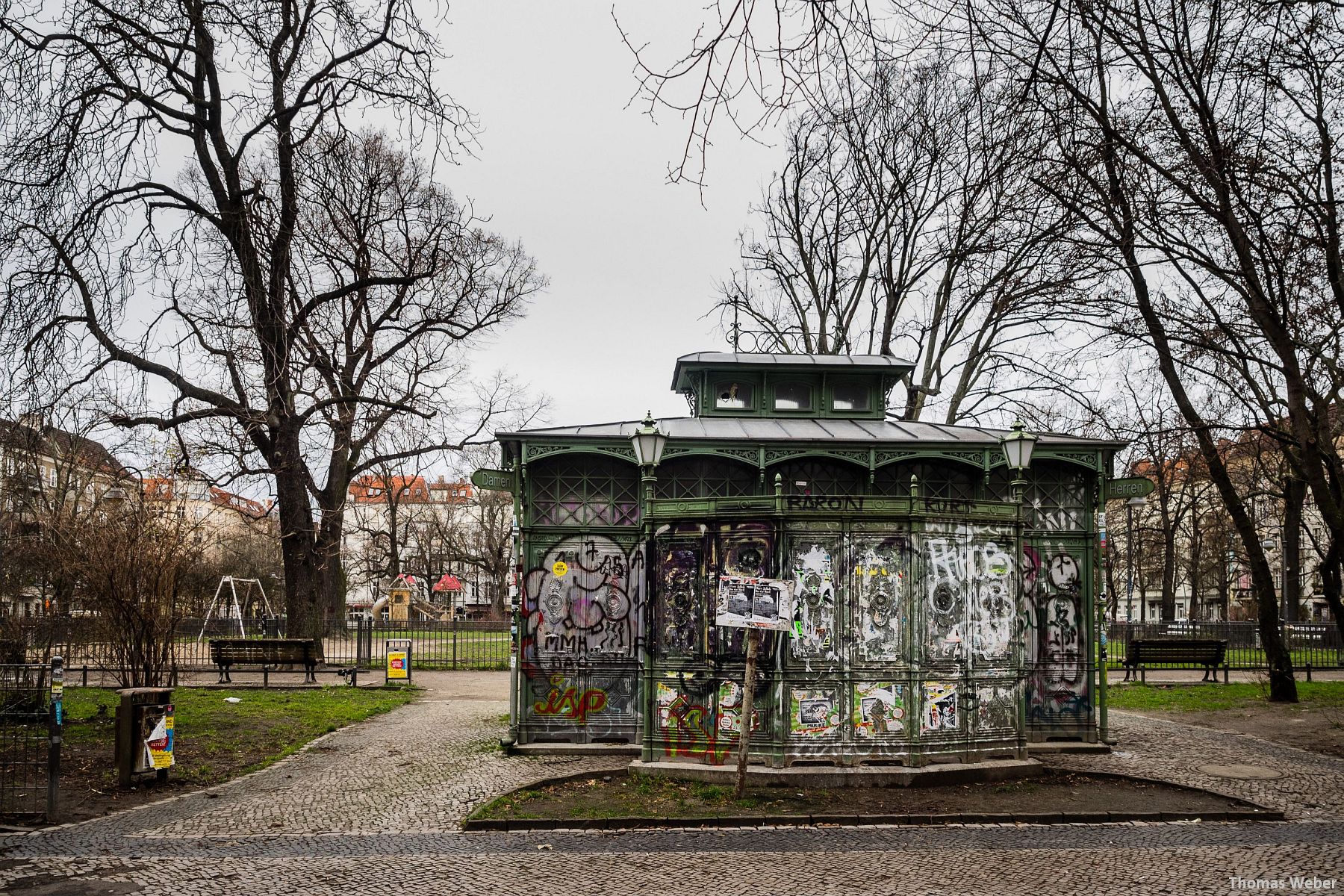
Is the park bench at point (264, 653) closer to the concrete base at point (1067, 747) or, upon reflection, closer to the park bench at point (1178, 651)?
the concrete base at point (1067, 747)

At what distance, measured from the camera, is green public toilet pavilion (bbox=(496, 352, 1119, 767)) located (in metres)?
12.5

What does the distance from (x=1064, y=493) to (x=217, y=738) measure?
13.9 m

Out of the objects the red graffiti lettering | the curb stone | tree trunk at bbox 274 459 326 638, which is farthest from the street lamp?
Result: tree trunk at bbox 274 459 326 638

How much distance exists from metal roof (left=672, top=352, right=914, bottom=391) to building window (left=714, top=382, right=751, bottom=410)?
0.51m

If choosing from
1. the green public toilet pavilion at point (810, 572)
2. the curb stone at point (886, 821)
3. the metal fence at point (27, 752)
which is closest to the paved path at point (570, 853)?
the curb stone at point (886, 821)

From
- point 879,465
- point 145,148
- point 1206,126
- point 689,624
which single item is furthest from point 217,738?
point 1206,126

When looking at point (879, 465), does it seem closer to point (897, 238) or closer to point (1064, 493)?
point (1064, 493)

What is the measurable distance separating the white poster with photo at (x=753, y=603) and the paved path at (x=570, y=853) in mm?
2450

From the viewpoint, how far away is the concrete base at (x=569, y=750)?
14688mm

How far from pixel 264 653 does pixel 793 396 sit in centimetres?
1464

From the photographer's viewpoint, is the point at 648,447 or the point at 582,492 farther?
the point at 582,492

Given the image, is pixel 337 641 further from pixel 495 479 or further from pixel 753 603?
pixel 753 603

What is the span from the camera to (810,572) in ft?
41.4

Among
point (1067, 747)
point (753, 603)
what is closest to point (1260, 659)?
point (1067, 747)
